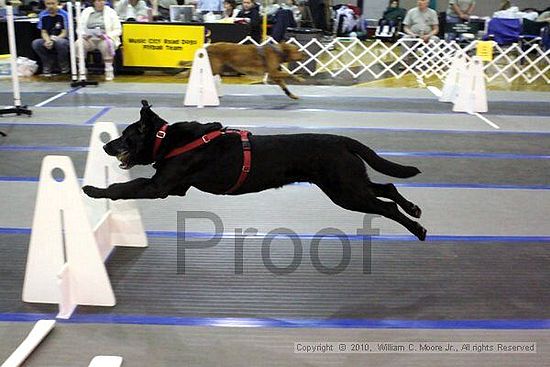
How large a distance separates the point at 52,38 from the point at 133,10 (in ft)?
6.47

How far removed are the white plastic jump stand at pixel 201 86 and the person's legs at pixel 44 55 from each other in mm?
3702

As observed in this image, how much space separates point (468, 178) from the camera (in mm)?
4773

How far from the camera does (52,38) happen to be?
952 cm

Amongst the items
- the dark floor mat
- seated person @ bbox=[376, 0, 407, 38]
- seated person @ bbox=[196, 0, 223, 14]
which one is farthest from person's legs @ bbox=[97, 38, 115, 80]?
seated person @ bbox=[376, 0, 407, 38]

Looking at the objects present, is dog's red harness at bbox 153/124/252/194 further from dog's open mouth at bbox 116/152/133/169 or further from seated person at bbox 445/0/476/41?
seated person at bbox 445/0/476/41

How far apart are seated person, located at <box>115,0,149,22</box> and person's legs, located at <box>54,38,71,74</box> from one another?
1.62 metres

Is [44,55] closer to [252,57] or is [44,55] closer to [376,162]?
[252,57]

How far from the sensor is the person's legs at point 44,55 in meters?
9.65

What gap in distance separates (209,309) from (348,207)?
90 centimetres

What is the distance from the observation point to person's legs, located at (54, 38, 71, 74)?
31.4 ft

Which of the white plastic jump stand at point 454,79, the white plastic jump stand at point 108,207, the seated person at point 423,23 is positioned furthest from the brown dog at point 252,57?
the white plastic jump stand at point 108,207

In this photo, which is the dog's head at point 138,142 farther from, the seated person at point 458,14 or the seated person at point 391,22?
the seated person at point 391,22

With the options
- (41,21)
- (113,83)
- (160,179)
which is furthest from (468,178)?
(41,21)

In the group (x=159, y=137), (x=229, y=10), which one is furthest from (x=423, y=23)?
(x=159, y=137)
